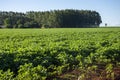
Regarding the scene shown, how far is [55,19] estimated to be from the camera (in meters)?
105

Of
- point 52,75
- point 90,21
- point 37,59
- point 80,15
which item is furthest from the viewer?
point 90,21

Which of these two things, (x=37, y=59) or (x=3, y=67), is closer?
(x=3, y=67)

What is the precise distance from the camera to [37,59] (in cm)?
1056

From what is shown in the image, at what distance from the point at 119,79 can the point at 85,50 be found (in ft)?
16.3

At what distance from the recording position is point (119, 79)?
28.2ft

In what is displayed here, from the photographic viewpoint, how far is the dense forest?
99.1 metres

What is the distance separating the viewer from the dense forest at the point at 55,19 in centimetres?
9906

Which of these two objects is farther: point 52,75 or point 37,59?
point 37,59

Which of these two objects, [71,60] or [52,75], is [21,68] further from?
[71,60]

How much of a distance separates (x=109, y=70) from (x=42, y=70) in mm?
2661

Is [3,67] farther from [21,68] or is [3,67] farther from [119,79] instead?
[119,79]

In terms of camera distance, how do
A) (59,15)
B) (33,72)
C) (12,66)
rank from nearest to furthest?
(33,72)
(12,66)
(59,15)

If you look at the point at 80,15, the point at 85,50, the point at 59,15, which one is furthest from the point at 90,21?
the point at 85,50

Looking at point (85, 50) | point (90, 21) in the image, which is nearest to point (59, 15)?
point (90, 21)
